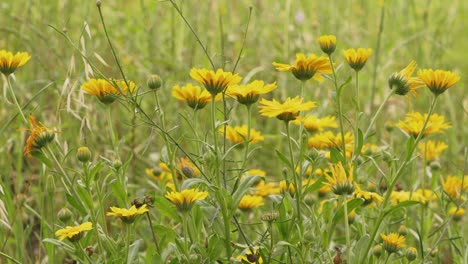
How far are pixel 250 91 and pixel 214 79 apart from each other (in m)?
0.07

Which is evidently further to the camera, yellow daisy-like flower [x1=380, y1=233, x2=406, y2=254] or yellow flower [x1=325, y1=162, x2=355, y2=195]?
yellow daisy-like flower [x1=380, y1=233, x2=406, y2=254]

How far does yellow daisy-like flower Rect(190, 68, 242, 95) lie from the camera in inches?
47.7

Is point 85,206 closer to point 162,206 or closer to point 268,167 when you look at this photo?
point 162,206

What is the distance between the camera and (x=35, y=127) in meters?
1.29

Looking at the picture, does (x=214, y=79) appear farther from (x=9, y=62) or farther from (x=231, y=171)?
(x=231, y=171)

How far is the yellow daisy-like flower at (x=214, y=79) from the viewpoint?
1.21 meters

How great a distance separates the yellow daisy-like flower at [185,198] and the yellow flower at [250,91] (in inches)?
7.1

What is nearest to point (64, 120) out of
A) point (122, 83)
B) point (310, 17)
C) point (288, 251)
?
point (122, 83)

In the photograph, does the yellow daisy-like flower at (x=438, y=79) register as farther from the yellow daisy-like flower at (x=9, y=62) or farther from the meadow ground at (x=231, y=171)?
the yellow daisy-like flower at (x=9, y=62)

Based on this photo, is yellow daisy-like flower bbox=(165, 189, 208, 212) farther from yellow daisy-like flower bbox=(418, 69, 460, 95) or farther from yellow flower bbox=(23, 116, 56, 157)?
yellow daisy-like flower bbox=(418, 69, 460, 95)

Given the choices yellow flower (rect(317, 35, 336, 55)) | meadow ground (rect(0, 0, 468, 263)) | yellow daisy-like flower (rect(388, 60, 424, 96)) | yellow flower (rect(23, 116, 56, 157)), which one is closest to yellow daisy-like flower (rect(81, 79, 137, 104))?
Answer: meadow ground (rect(0, 0, 468, 263))

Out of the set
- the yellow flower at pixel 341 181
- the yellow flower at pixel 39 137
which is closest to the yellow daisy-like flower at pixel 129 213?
the yellow flower at pixel 39 137

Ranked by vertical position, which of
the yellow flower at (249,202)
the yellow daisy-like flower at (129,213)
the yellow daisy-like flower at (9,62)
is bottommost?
the yellow flower at (249,202)

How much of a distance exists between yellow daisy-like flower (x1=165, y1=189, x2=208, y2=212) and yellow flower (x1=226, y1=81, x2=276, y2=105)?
0.18 m
